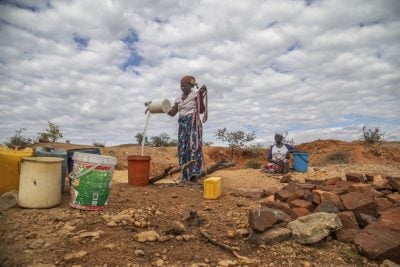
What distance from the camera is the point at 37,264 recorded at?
2.38m

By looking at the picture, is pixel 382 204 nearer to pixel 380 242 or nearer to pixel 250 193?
pixel 380 242

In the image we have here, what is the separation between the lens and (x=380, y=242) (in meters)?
2.76

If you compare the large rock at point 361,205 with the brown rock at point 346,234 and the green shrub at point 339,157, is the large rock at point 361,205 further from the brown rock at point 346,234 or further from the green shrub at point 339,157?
the green shrub at point 339,157

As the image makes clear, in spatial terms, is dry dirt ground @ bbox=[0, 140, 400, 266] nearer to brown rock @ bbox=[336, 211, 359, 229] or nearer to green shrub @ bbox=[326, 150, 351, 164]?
brown rock @ bbox=[336, 211, 359, 229]

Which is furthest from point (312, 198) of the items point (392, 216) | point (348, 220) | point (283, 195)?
point (392, 216)

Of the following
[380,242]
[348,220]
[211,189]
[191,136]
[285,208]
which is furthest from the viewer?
[191,136]

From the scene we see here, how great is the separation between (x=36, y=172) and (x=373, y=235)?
11.3ft

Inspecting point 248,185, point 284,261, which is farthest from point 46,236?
point 248,185

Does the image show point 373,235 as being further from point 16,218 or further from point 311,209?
point 16,218

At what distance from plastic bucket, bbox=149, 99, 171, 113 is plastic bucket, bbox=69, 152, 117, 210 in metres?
2.36

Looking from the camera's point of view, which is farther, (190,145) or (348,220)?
(190,145)

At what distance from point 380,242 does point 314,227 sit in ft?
1.75

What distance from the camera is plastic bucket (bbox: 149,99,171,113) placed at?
5.93m

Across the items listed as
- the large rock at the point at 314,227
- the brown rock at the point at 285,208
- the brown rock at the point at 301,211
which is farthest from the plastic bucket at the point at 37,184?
the brown rock at the point at 301,211
